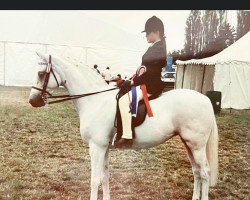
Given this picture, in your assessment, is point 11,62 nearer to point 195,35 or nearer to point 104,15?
point 104,15

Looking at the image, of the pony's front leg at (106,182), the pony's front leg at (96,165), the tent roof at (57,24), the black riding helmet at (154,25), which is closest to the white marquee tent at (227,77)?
the tent roof at (57,24)

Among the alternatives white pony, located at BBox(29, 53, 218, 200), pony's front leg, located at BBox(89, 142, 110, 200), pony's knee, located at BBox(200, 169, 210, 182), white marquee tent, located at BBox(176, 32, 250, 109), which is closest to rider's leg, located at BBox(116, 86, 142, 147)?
white pony, located at BBox(29, 53, 218, 200)

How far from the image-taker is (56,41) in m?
5.40

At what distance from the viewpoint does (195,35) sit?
4148 millimetres

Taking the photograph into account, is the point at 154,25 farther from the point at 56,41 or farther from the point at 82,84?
the point at 56,41

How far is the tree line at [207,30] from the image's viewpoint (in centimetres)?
384

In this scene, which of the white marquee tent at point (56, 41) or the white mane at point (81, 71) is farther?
the white marquee tent at point (56, 41)

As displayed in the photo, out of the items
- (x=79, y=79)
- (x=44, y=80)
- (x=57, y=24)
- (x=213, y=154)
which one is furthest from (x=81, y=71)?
(x=213, y=154)

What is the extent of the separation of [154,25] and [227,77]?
19.4ft

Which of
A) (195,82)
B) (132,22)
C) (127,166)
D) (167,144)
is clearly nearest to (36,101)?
(132,22)

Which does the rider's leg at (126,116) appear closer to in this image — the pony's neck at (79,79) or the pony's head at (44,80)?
the pony's neck at (79,79)

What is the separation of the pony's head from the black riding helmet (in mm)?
975

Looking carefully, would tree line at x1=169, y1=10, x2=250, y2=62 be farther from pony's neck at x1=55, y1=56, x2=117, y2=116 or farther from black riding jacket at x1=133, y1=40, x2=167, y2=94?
pony's neck at x1=55, y1=56, x2=117, y2=116

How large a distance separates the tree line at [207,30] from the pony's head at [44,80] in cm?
157
